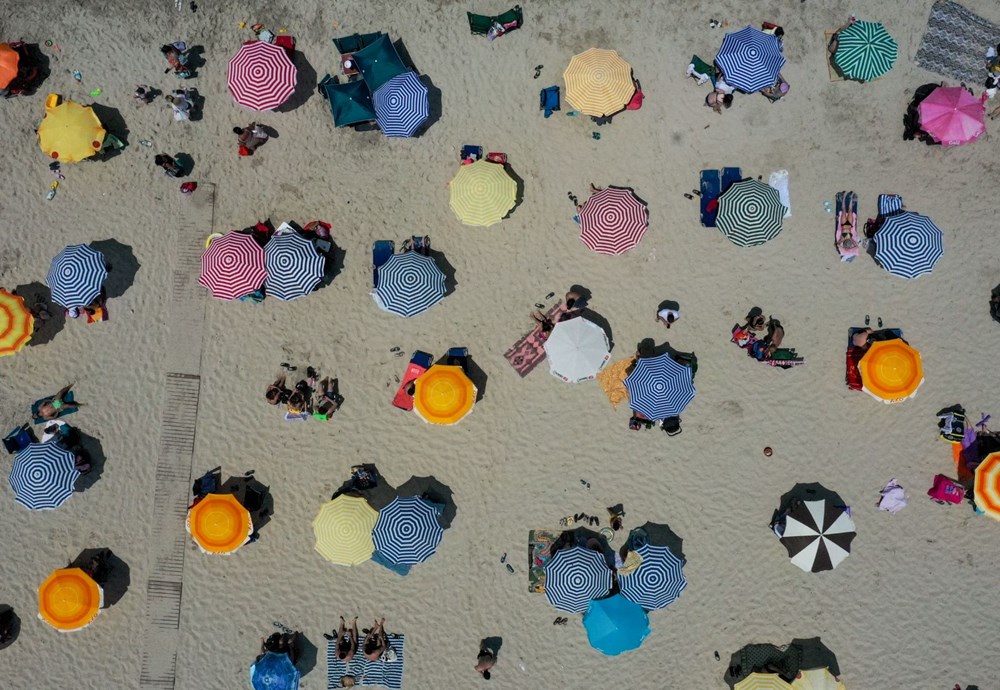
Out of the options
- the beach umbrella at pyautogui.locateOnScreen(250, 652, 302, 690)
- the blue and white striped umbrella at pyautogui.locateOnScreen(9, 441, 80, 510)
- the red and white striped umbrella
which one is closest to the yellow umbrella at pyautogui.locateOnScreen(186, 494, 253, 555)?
the beach umbrella at pyautogui.locateOnScreen(250, 652, 302, 690)

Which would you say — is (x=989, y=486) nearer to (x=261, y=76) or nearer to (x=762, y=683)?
(x=762, y=683)

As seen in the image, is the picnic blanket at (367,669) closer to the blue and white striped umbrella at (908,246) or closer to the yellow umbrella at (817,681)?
the yellow umbrella at (817,681)

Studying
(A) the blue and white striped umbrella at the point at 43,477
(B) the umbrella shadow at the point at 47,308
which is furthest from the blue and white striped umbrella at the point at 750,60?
(A) the blue and white striped umbrella at the point at 43,477

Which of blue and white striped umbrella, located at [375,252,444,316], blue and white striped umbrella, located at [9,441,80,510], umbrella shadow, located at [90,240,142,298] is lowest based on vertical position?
blue and white striped umbrella, located at [9,441,80,510]

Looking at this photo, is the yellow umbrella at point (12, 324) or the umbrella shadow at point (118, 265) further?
the umbrella shadow at point (118, 265)

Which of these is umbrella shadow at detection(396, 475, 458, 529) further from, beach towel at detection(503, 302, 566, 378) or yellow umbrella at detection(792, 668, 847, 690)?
yellow umbrella at detection(792, 668, 847, 690)

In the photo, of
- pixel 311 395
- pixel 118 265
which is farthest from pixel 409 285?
pixel 118 265
